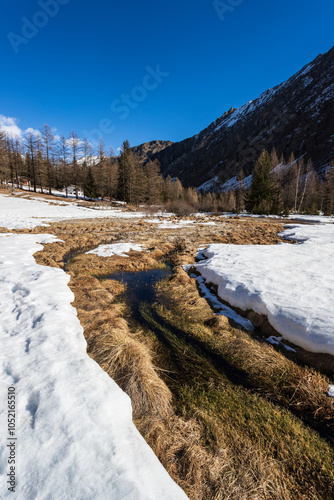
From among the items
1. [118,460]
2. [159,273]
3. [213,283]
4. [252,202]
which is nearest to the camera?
[118,460]

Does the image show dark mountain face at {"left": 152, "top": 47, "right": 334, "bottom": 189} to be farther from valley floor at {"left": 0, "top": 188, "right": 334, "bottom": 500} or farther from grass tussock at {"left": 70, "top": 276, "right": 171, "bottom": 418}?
grass tussock at {"left": 70, "top": 276, "right": 171, "bottom": 418}

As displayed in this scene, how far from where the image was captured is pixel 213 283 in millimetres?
6574

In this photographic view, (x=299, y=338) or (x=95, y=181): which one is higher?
(x=95, y=181)

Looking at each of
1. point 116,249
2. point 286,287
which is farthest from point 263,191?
point 286,287

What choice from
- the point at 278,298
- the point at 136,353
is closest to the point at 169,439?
the point at 136,353

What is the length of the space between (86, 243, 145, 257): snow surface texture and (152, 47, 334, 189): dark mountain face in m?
72.1

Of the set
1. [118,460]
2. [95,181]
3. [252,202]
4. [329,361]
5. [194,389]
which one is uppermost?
[95,181]

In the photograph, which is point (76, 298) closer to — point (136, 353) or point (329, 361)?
point (136, 353)

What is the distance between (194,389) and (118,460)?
1638 mm

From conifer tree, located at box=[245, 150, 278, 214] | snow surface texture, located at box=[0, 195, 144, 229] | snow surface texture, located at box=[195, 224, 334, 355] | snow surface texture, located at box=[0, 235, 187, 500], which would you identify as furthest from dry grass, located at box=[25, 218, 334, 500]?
conifer tree, located at box=[245, 150, 278, 214]

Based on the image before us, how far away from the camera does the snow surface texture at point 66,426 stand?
5.17ft

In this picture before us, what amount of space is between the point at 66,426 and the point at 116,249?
8.83 meters

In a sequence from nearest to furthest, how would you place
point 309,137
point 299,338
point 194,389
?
1. point 194,389
2. point 299,338
3. point 309,137

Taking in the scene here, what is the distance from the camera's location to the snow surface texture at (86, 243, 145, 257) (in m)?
9.89
